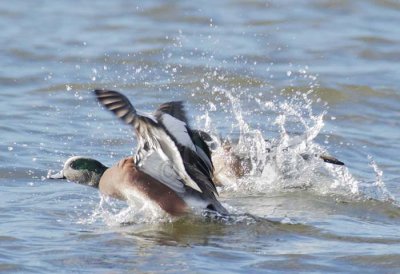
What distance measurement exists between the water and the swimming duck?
1.07 feet

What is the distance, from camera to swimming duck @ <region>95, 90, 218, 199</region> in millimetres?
5977

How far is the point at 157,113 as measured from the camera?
6.43 metres

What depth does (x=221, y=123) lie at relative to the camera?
33.2ft

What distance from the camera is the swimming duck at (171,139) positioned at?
5977 millimetres

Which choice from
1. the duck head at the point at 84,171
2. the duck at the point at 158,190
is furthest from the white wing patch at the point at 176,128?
the duck head at the point at 84,171

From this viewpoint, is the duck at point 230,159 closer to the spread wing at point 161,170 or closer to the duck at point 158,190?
the duck at point 158,190

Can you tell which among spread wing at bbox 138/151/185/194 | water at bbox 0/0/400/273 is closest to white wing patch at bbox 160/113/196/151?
spread wing at bbox 138/151/185/194

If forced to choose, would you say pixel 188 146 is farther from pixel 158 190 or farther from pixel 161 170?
pixel 158 190

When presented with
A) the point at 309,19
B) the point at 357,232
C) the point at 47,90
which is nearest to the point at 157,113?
the point at 357,232

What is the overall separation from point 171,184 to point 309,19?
321 inches

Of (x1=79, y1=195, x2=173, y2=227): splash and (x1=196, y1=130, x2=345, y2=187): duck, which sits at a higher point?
(x1=196, y1=130, x2=345, y2=187): duck

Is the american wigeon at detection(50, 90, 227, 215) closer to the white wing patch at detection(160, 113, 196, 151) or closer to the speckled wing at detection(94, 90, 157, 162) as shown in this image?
the white wing patch at detection(160, 113, 196, 151)

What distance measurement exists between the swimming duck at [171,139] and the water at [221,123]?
32cm

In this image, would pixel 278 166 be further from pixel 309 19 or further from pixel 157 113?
pixel 309 19
